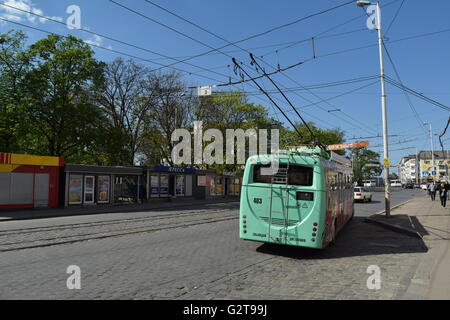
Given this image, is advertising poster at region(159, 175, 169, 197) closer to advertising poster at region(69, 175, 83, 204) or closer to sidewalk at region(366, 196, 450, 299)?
advertising poster at region(69, 175, 83, 204)

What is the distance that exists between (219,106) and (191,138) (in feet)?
18.4

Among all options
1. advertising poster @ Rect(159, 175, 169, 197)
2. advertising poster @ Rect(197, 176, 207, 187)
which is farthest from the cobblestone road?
advertising poster @ Rect(197, 176, 207, 187)

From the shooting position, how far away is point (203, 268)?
23.7ft

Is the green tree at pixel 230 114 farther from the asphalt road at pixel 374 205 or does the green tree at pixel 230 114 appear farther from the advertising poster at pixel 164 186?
the asphalt road at pixel 374 205

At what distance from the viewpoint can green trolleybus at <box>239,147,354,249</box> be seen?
8.47m

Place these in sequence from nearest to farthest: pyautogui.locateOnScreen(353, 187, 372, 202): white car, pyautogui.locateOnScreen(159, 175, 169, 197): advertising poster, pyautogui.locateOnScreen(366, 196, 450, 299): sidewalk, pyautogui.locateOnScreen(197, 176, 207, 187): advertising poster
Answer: pyautogui.locateOnScreen(366, 196, 450, 299): sidewalk → pyautogui.locateOnScreen(159, 175, 169, 197): advertising poster → pyautogui.locateOnScreen(353, 187, 372, 202): white car → pyautogui.locateOnScreen(197, 176, 207, 187): advertising poster

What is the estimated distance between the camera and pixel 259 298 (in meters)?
5.43

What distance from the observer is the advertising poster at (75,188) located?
23.0 m

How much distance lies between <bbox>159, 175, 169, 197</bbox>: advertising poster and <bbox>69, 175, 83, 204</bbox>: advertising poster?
8.23 metres

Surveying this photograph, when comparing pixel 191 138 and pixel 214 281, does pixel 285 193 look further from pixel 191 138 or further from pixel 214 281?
pixel 191 138

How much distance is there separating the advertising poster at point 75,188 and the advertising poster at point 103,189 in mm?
1457

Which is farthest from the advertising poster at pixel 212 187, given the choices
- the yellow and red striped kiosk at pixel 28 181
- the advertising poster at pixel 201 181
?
the yellow and red striped kiosk at pixel 28 181

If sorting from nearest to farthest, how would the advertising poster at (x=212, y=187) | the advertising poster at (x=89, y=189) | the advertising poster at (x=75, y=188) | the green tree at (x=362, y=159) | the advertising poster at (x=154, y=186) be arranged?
1. the advertising poster at (x=75, y=188)
2. the advertising poster at (x=89, y=189)
3. the advertising poster at (x=154, y=186)
4. the advertising poster at (x=212, y=187)
5. the green tree at (x=362, y=159)
